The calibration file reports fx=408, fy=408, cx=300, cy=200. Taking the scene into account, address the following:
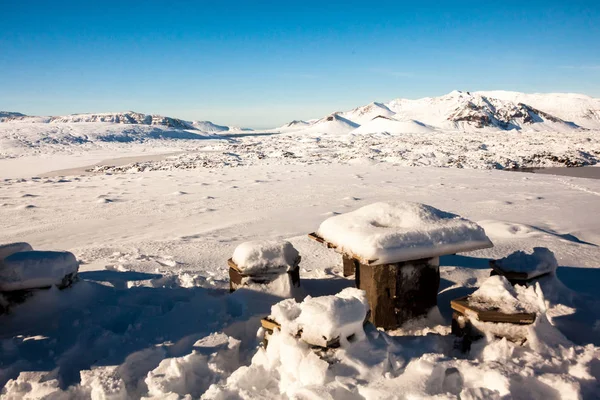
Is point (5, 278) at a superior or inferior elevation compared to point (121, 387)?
→ superior

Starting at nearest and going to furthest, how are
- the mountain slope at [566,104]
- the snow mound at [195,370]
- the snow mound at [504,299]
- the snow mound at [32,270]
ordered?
the snow mound at [195,370], the snow mound at [504,299], the snow mound at [32,270], the mountain slope at [566,104]

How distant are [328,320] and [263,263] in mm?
1535

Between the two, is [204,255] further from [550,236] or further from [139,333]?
[550,236]

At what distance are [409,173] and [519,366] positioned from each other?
12.4 meters

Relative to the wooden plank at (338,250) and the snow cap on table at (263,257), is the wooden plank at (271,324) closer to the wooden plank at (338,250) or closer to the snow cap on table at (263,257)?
the wooden plank at (338,250)

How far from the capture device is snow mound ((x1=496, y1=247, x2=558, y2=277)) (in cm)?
367

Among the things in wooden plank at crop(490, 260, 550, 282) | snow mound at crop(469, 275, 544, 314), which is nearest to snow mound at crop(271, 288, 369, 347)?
snow mound at crop(469, 275, 544, 314)

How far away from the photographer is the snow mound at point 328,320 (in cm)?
248

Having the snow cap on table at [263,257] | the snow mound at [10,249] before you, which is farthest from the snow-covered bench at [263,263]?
the snow mound at [10,249]

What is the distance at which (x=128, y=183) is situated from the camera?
12.5 meters

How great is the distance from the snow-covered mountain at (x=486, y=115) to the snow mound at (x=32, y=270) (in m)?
48.8

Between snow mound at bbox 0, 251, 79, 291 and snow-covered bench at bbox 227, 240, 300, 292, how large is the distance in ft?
5.14

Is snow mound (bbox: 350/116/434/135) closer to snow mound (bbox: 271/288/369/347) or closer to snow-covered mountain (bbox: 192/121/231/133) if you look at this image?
snow mound (bbox: 271/288/369/347)

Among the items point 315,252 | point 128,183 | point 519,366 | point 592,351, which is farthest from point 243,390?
point 128,183
